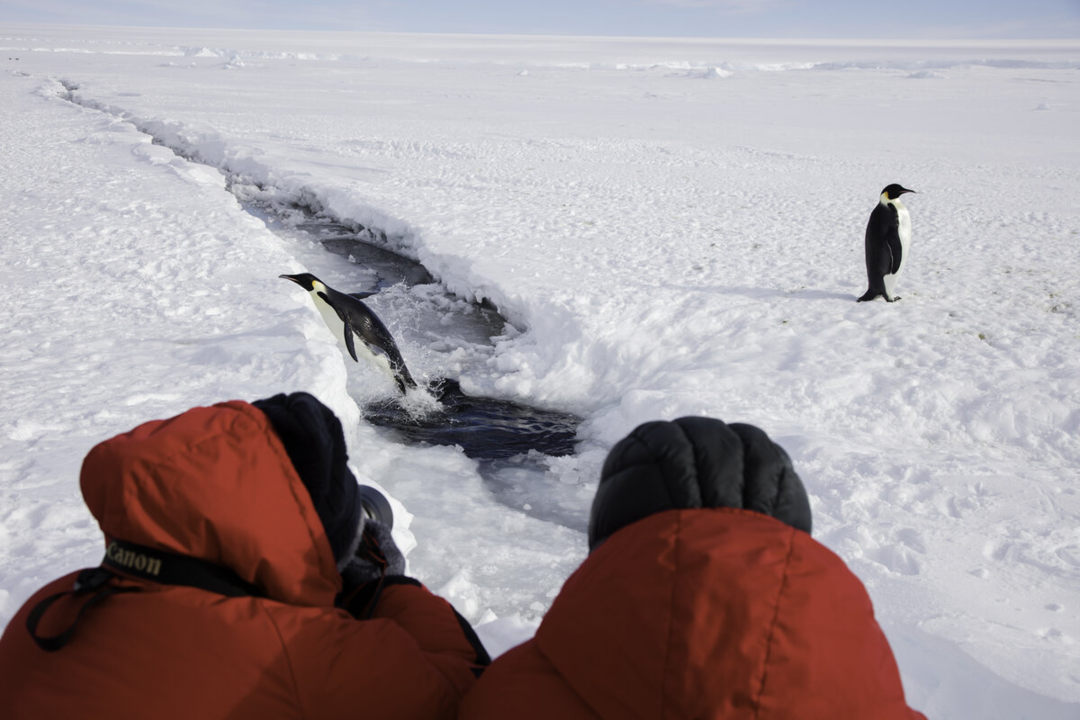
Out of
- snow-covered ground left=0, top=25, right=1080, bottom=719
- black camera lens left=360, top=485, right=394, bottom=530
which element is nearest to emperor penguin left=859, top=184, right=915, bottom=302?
snow-covered ground left=0, top=25, right=1080, bottom=719

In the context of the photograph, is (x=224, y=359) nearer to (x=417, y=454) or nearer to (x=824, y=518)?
(x=417, y=454)

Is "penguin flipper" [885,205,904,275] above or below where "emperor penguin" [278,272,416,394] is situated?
above

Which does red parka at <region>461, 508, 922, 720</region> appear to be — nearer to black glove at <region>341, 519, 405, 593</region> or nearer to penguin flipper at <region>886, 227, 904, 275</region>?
black glove at <region>341, 519, 405, 593</region>

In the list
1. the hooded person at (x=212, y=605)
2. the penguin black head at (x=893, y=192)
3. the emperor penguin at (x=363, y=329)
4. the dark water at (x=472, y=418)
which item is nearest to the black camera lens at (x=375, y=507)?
the hooded person at (x=212, y=605)

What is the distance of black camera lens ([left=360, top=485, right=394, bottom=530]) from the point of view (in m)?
1.14

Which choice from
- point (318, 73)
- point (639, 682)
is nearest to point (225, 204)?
point (639, 682)

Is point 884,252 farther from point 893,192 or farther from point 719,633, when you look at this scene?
point 719,633

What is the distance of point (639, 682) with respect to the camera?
644 mm

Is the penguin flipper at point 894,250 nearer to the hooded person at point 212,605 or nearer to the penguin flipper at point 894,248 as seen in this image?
the penguin flipper at point 894,248

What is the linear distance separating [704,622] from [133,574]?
596mm

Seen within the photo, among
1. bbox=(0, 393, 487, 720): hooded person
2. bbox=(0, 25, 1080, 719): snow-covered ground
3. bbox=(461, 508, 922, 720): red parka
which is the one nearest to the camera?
bbox=(461, 508, 922, 720): red parka

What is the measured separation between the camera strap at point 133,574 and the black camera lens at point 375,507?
1.17ft

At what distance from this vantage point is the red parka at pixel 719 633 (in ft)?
2.02

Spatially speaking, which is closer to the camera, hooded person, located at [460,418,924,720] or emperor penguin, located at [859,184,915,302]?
hooded person, located at [460,418,924,720]
